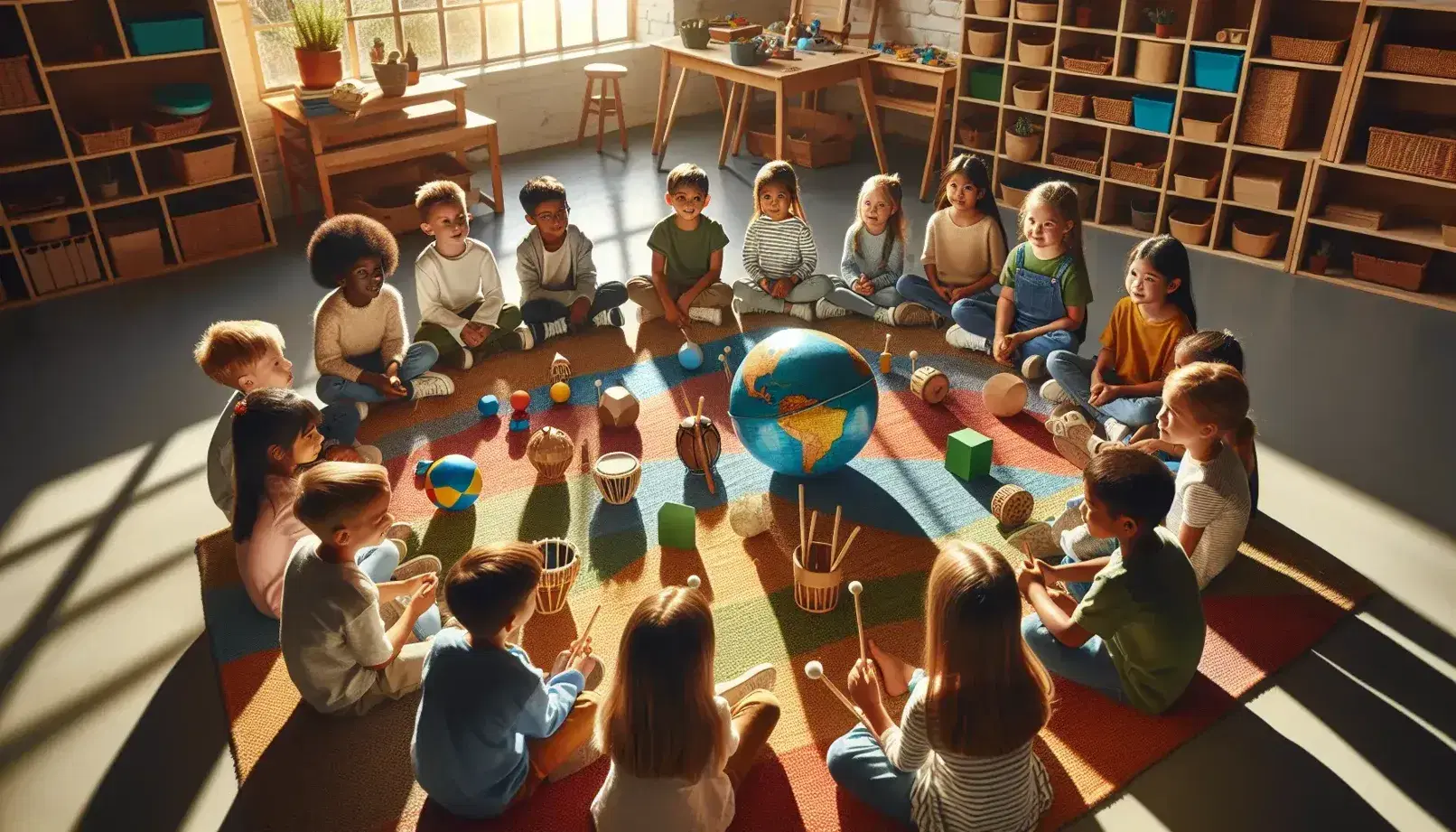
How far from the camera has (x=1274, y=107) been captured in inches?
222

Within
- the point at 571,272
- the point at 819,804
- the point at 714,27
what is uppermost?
the point at 714,27

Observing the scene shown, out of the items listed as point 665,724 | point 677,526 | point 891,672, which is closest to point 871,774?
point 891,672

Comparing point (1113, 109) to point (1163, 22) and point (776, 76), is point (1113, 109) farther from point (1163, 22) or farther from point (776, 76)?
point (776, 76)

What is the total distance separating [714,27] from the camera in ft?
24.9

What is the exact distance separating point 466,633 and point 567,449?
59.2 inches

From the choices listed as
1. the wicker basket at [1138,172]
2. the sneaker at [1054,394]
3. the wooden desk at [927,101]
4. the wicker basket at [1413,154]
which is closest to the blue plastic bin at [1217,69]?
the wicker basket at [1138,172]

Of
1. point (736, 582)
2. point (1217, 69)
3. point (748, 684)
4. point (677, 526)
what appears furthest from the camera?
point (1217, 69)

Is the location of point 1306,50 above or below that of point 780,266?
above

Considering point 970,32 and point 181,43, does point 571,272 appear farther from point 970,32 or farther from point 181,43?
point 970,32

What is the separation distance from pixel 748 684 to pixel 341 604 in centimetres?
107

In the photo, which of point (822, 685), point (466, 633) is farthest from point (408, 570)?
point (822, 685)

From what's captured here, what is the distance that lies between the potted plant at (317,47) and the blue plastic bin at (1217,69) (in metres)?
4.89

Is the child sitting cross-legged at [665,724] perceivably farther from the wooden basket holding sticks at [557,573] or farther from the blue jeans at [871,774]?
the wooden basket holding sticks at [557,573]

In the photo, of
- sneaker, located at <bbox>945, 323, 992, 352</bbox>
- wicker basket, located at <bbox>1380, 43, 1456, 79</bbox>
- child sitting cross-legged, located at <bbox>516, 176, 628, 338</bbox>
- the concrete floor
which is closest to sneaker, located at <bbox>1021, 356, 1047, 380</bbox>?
sneaker, located at <bbox>945, 323, 992, 352</bbox>
